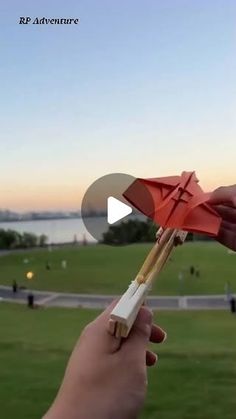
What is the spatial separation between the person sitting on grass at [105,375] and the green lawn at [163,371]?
3.07 ft

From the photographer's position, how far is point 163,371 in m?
2.19

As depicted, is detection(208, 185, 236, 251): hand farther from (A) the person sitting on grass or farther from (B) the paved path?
(B) the paved path

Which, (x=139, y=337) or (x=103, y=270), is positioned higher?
(x=139, y=337)

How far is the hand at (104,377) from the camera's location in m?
0.19

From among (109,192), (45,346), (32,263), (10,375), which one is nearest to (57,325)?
(45,346)

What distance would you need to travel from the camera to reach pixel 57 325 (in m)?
3.89

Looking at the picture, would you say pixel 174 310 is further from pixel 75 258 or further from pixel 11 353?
pixel 75 258

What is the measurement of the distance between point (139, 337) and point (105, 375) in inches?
0.7

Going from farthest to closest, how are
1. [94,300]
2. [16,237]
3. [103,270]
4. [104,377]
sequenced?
[103,270], [16,237], [94,300], [104,377]

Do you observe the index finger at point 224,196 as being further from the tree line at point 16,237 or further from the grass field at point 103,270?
the tree line at point 16,237

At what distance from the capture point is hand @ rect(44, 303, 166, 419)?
0.19m
